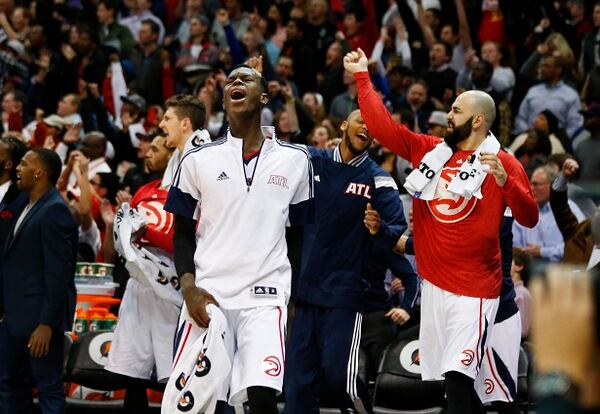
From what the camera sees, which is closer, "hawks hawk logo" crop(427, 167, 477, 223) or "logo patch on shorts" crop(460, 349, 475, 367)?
"logo patch on shorts" crop(460, 349, 475, 367)

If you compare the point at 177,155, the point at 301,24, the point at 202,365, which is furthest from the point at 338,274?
the point at 301,24

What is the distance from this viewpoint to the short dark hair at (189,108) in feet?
29.8

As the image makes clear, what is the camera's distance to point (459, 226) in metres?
8.34

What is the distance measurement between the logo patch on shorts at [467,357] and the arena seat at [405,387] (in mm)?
2060

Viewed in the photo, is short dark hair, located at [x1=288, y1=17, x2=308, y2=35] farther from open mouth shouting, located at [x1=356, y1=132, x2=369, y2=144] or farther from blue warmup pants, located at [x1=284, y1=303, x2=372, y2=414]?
blue warmup pants, located at [x1=284, y1=303, x2=372, y2=414]

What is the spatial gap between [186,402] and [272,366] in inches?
18.5

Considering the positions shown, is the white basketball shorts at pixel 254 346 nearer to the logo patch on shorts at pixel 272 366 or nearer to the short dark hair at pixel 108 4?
the logo patch on shorts at pixel 272 366

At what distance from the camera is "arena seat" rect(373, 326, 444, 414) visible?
33.4 feet

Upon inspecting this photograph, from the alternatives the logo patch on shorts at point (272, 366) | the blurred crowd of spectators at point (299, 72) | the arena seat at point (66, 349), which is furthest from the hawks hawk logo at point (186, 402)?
the blurred crowd of spectators at point (299, 72)

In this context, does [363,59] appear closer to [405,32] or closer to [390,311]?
[390,311]

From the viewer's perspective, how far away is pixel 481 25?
57.7ft

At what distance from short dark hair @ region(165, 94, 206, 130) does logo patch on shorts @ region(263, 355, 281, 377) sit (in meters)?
2.78

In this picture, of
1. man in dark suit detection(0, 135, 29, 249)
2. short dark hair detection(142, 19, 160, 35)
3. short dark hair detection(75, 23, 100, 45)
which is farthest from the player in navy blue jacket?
short dark hair detection(75, 23, 100, 45)

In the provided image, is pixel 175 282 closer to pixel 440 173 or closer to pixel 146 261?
pixel 146 261
